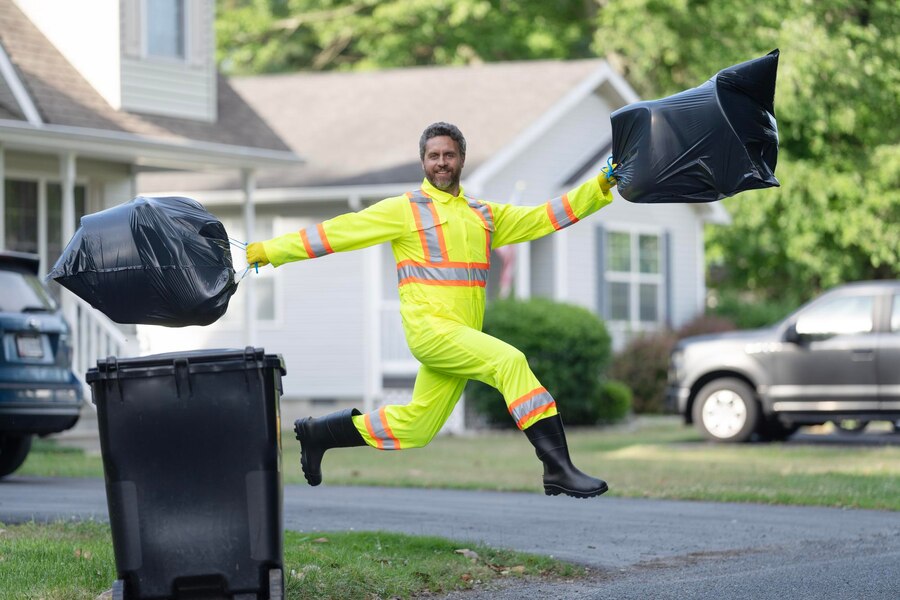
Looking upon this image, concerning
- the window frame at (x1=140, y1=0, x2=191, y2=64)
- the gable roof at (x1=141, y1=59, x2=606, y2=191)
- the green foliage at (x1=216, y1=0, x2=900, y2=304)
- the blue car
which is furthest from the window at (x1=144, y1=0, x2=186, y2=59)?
the green foliage at (x1=216, y1=0, x2=900, y2=304)

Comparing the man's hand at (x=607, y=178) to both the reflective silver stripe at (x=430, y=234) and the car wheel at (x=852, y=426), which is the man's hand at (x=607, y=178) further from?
the car wheel at (x=852, y=426)

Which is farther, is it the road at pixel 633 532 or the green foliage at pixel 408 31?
the green foliage at pixel 408 31

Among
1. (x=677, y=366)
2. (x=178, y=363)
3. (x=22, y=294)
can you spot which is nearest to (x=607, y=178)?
(x=178, y=363)

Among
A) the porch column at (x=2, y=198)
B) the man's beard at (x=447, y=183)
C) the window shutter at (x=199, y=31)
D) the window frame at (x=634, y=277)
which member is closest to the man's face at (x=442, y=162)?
the man's beard at (x=447, y=183)

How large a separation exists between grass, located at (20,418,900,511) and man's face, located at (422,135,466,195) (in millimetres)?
5115

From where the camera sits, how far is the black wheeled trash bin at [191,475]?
593 centimetres

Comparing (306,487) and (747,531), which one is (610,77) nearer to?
(306,487)

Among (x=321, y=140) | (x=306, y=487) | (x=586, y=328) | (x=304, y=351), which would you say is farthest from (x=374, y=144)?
(x=306, y=487)

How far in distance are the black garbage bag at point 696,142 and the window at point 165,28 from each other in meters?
12.8

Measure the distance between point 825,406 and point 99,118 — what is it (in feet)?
28.4

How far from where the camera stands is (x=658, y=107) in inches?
282

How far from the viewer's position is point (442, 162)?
285 inches

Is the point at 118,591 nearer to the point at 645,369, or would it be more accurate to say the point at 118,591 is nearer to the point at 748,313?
the point at 645,369

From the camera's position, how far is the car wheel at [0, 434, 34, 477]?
40.9 ft
